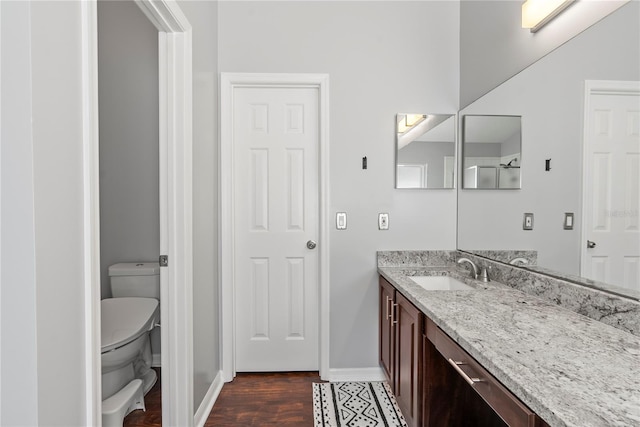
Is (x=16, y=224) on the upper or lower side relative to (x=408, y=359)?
upper

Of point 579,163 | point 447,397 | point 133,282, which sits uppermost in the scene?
point 579,163

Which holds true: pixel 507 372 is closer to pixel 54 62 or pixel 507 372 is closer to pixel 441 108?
pixel 54 62

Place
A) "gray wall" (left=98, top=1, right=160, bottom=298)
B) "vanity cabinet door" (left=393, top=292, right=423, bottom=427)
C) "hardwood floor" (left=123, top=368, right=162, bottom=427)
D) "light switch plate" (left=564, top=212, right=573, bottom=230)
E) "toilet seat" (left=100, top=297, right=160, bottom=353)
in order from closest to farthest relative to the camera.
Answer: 1. "light switch plate" (left=564, top=212, right=573, bottom=230)
2. "vanity cabinet door" (left=393, top=292, right=423, bottom=427)
3. "toilet seat" (left=100, top=297, right=160, bottom=353)
4. "hardwood floor" (left=123, top=368, right=162, bottom=427)
5. "gray wall" (left=98, top=1, right=160, bottom=298)

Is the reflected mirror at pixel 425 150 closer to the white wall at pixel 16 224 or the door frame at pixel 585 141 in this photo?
the door frame at pixel 585 141

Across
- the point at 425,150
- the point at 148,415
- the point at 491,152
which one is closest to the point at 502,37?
the point at 491,152

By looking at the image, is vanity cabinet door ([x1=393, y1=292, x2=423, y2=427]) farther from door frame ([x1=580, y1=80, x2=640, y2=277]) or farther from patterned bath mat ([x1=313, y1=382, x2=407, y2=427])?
door frame ([x1=580, y1=80, x2=640, y2=277])

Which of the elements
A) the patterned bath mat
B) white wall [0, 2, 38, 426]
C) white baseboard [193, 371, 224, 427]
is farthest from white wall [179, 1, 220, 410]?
white wall [0, 2, 38, 426]

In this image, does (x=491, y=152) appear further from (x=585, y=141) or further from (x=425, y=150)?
(x=585, y=141)

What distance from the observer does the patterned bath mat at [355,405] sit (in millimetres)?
1886

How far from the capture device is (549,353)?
3.12ft

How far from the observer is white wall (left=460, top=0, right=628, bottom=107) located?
1.46m

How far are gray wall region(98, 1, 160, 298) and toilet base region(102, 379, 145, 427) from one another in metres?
0.89

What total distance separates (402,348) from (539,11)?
1.88m

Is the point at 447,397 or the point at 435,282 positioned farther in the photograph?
the point at 435,282
